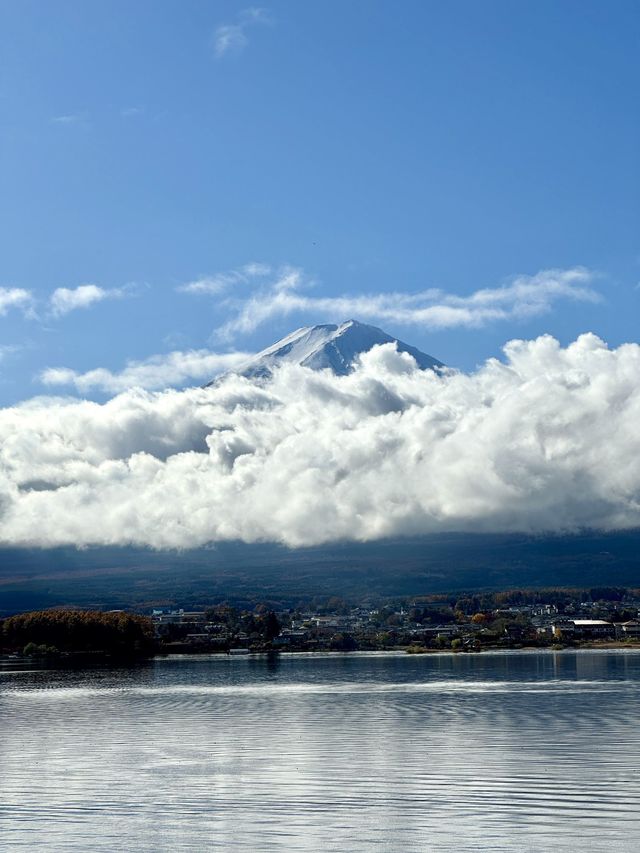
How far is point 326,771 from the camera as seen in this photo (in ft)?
108

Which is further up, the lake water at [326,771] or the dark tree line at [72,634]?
the lake water at [326,771]

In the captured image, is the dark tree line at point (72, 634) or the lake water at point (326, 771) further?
the dark tree line at point (72, 634)

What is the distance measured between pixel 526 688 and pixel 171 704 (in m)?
23.2

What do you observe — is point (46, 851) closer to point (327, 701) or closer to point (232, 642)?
point (327, 701)

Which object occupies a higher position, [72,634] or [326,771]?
[326,771]

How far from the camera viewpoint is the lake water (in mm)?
23438

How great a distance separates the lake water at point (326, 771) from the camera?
76.9 ft

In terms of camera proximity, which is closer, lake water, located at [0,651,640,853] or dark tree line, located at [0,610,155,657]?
lake water, located at [0,651,640,853]

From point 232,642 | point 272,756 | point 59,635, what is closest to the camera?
point 272,756

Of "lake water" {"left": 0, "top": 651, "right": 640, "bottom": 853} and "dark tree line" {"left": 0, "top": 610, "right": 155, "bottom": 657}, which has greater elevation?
"lake water" {"left": 0, "top": 651, "right": 640, "bottom": 853}

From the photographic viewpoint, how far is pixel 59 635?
466 feet

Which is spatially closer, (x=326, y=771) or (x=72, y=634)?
(x=326, y=771)

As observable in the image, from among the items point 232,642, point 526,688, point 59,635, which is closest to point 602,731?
point 526,688

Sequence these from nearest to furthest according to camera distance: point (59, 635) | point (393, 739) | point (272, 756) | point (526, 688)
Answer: point (272, 756), point (393, 739), point (526, 688), point (59, 635)
